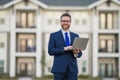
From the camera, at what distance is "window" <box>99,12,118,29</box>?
38125mm

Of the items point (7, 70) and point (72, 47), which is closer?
point (72, 47)

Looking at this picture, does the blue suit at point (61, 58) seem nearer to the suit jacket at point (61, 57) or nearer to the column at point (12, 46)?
the suit jacket at point (61, 57)

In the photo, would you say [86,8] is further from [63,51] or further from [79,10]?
[63,51]

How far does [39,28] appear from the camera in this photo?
37.6 metres

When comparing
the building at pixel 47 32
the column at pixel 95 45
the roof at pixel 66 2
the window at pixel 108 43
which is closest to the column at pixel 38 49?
the building at pixel 47 32

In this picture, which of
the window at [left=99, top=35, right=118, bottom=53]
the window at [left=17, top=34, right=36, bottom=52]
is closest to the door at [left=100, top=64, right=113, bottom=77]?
the window at [left=99, top=35, right=118, bottom=53]

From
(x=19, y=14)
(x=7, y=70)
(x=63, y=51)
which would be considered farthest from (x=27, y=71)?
(x=63, y=51)

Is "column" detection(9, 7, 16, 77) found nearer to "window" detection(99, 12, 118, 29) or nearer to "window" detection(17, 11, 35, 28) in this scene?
"window" detection(17, 11, 35, 28)

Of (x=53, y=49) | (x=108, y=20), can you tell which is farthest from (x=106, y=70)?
(x=53, y=49)

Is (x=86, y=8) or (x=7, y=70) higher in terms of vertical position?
(x=86, y=8)

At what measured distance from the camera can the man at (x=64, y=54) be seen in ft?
21.9

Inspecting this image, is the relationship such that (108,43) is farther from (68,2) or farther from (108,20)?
(68,2)

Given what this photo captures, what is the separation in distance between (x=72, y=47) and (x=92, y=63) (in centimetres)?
3162

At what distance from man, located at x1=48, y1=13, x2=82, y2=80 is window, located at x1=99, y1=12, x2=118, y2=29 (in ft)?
104
